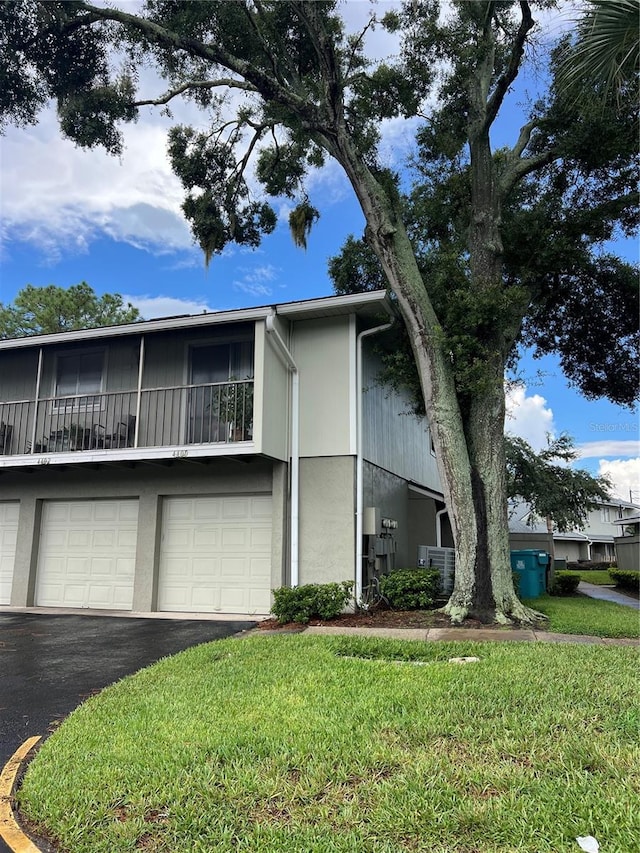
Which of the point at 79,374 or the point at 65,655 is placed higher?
the point at 79,374

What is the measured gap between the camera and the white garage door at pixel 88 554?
11930 millimetres

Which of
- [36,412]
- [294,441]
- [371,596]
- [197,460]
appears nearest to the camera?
[371,596]

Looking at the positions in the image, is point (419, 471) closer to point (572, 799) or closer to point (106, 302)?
point (572, 799)

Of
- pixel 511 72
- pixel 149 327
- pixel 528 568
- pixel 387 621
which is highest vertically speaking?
pixel 511 72

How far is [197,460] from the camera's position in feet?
36.1

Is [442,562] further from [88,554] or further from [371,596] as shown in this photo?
[88,554]

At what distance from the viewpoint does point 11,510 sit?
13.0 m

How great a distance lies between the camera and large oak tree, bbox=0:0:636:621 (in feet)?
31.4

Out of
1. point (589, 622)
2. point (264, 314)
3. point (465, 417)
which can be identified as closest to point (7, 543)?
point (264, 314)

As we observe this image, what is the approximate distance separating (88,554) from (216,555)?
2.93 m

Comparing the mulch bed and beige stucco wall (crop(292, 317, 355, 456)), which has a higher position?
beige stucco wall (crop(292, 317, 355, 456))

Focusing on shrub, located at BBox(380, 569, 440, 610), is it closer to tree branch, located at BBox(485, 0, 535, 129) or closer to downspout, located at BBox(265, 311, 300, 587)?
downspout, located at BBox(265, 311, 300, 587)

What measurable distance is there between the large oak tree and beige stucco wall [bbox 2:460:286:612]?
324 centimetres

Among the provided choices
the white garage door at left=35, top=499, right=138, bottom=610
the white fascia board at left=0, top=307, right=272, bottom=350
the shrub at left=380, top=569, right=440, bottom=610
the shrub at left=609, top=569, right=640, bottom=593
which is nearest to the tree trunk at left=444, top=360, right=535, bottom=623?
the shrub at left=380, top=569, right=440, bottom=610
